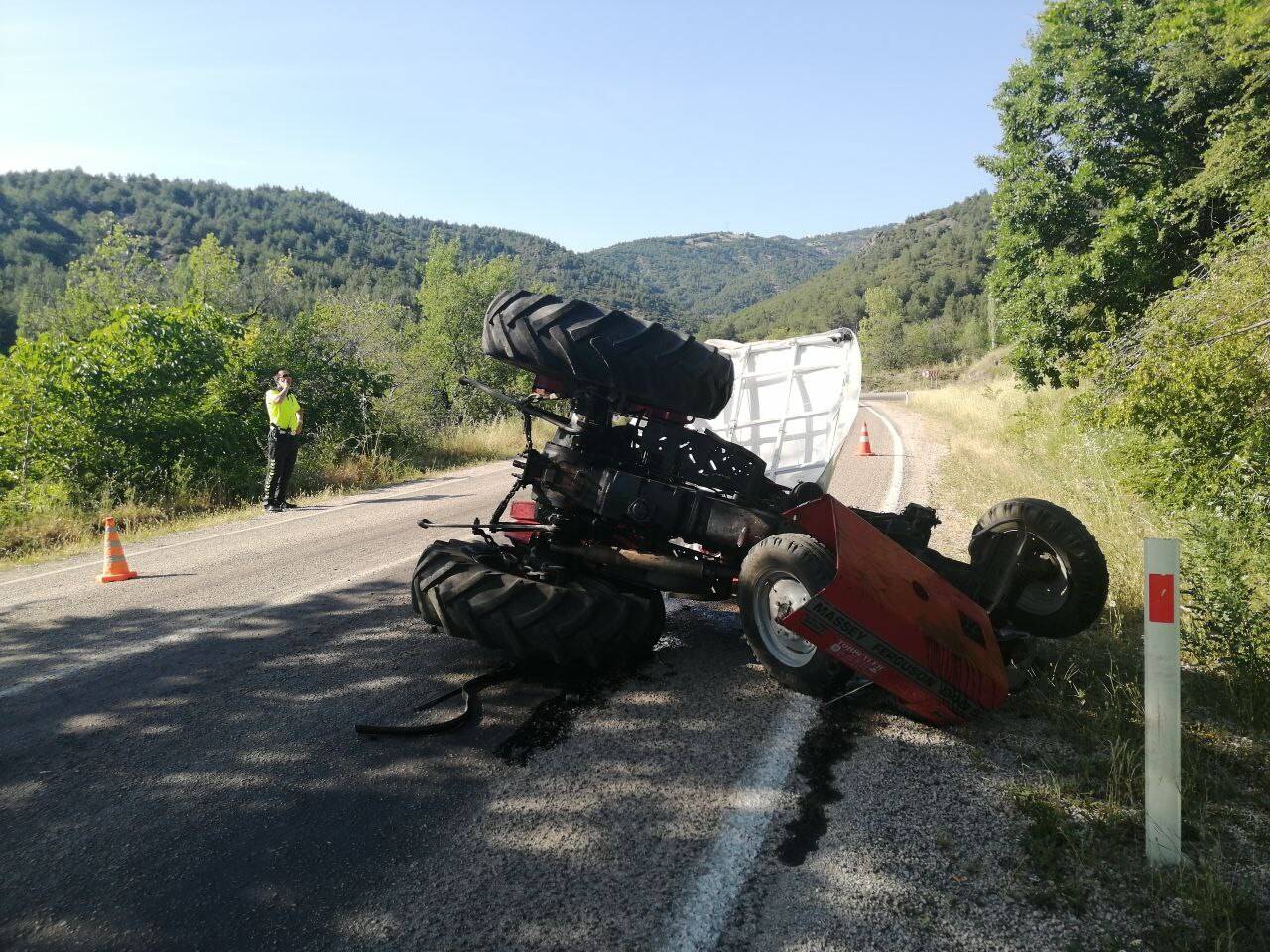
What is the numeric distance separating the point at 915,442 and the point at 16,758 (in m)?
16.5

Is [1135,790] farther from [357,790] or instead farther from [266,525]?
[266,525]

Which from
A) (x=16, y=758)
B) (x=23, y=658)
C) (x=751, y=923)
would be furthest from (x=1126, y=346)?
(x=23, y=658)

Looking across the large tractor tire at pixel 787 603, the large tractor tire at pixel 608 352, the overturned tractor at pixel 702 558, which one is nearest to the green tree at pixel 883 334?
the overturned tractor at pixel 702 558

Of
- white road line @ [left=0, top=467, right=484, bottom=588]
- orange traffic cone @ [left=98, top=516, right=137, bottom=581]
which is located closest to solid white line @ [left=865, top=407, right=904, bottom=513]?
white road line @ [left=0, top=467, right=484, bottom=588]

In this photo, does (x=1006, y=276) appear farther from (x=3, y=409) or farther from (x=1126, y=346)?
(x=3, y=409)

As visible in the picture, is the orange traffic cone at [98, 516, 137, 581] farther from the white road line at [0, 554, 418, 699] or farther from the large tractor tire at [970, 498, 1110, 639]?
the large tractor tire at [970, 498, 1110, 639]

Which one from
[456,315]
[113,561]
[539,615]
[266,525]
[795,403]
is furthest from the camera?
[456,315]

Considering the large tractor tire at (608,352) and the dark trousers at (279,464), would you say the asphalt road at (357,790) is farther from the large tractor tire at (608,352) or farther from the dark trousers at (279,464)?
the dark trousers at (279,464)

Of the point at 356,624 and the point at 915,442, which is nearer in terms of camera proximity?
the point at 356,624

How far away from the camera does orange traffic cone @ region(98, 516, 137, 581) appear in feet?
20.7

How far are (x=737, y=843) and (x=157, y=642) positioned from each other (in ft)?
12.8

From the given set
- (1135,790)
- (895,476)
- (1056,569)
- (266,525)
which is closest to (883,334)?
(895,476)

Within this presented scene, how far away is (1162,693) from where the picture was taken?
2463mm

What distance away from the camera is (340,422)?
15.4 meters
